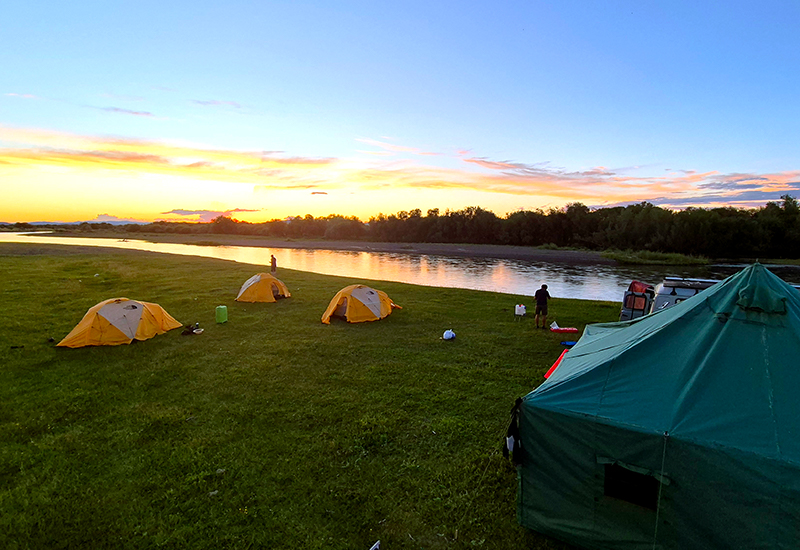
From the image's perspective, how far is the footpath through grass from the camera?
19.1 feet

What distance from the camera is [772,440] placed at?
14.0ft

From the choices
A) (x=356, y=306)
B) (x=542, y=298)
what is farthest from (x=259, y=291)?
(x=542, y=298)

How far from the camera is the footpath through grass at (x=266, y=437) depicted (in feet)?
19.1

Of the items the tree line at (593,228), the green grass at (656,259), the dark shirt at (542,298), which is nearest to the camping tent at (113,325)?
the dark shirt at (542,298)

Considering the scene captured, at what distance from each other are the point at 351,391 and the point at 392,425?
2.13 metres

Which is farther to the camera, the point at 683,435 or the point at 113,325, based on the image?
the point at 113,325

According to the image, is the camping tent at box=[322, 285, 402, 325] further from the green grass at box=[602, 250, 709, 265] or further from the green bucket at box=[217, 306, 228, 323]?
the green grass at box=[602, 250, 709, 265]

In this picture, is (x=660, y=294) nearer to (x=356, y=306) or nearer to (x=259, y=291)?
(x=356, y=306)

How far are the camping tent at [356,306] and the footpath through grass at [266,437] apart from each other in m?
0.66

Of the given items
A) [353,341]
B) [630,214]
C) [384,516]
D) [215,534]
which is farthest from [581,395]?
[630,214]

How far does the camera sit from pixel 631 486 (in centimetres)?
495

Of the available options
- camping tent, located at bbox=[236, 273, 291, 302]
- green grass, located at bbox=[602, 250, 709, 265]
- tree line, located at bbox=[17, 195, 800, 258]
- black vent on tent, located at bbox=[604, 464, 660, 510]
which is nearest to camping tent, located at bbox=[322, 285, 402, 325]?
camping tent, located at bbox=[236, 273, 291, 302]

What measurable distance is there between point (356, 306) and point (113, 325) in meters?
8.96

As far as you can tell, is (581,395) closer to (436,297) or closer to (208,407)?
(208,407)
